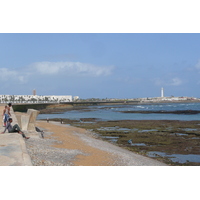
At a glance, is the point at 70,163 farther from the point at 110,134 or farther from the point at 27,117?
the point at 110,134

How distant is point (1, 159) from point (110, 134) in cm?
1619

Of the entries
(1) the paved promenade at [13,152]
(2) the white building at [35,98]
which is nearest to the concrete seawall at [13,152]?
(1) the paved promenade at [13,152]

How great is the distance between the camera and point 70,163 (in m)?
11.8

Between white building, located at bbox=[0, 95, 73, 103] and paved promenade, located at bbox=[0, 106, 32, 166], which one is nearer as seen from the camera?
paved promenade, located at bbox=[0, 106, 32, 166]

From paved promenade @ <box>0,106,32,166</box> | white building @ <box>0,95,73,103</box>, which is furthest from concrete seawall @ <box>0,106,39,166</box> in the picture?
white building @ <box>0,95,73,103</box>

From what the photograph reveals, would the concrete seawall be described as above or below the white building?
below

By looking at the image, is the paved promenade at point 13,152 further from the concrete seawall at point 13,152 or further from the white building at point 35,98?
the white building at point 35,98

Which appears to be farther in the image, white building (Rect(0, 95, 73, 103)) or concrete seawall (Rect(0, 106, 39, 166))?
white building (Rect(0, 95, 73, 103))

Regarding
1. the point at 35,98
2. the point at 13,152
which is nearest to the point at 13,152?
the point at 13,152

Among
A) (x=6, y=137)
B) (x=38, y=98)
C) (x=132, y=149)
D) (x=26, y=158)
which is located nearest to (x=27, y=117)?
(x=6, y=137)

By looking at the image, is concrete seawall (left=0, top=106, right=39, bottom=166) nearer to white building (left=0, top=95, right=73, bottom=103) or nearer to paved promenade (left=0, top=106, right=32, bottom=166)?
paved promenade (left=0, top=106, right=32, bottom=166)

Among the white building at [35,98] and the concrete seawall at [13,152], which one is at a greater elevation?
the white building at [35,98]

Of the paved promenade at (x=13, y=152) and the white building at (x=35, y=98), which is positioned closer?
the paved promenade at (x=13, y=152)

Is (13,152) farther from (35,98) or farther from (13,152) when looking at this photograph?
(35,98)
